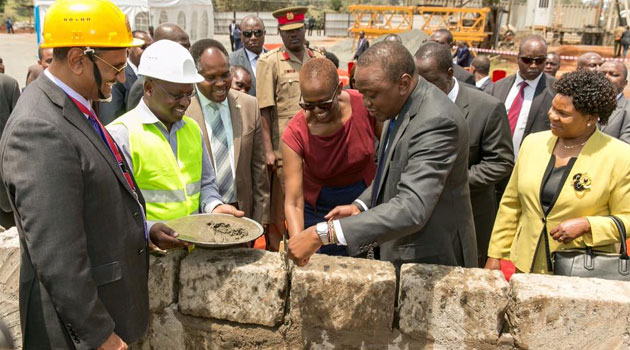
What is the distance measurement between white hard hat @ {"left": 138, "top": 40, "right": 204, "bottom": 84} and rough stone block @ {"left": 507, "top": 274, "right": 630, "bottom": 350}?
1.99 meters

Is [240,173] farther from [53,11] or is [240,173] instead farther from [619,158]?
[619,158]

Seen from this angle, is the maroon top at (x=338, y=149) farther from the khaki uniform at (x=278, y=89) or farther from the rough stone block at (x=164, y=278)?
the khaki uniform at (x=278, y=89)

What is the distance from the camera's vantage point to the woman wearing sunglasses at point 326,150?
3.16 m

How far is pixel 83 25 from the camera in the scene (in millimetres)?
1989

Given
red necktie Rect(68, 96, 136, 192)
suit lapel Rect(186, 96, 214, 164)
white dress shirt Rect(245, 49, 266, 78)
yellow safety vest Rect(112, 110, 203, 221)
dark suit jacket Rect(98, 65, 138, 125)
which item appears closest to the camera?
red necktie Rect(68, 96, 136, 192)

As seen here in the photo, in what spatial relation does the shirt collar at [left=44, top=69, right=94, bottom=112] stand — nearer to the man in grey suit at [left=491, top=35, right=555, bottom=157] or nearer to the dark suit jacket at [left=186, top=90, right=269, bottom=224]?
the dark suit jacket at [left=186, top=90, right=269, bottom=224]

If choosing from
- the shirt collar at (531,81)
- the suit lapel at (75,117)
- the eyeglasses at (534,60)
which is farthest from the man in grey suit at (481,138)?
the suit lapel at (75,117)

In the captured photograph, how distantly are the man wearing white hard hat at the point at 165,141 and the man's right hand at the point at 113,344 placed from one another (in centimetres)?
66

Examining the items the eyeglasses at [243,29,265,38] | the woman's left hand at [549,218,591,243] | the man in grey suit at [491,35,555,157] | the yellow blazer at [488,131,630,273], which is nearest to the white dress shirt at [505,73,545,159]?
the man in grey suit at [491,35,555,157]

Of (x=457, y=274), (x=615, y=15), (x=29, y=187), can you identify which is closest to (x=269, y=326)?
(x=457, y=274)

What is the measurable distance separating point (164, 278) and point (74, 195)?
3.08 feet

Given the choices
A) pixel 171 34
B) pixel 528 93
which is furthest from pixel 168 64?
pixel 528 93

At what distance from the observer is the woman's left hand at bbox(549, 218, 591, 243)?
9.12ft

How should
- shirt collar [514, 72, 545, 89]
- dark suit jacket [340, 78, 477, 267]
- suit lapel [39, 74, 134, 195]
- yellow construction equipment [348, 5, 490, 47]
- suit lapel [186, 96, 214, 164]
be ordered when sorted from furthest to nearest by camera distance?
yellow construction equipment [348, 5, 490, 47]
shirt collar [514, 72, 545, 89]
suit lapel [186, 96, 214, 164]
dark suit jacket [340, 78, 477, 267]
suit lapel [39, 74, 134, 195]
